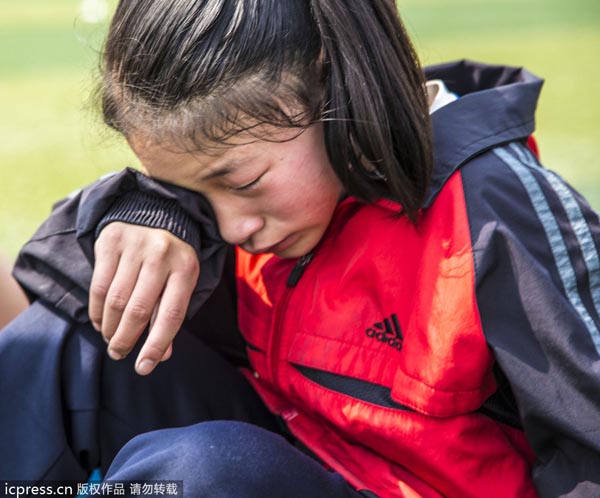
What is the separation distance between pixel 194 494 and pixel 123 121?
52 centimetres

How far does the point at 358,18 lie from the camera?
47.4 inches

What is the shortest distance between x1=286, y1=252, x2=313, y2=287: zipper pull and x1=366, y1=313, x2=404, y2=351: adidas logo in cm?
15

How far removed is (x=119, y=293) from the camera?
124 centimetres

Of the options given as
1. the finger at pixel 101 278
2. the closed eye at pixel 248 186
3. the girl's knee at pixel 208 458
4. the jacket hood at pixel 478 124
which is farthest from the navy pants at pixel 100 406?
the jacket hood at pixel 478 124

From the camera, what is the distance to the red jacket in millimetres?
1162

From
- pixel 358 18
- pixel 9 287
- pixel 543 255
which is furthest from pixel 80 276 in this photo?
pixel 543 255

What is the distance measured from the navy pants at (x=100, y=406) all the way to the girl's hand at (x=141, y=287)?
0.32 feet

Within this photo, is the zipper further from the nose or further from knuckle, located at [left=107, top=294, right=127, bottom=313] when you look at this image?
knuckle, located at [left=107, top=294, right=127, bottom=313]

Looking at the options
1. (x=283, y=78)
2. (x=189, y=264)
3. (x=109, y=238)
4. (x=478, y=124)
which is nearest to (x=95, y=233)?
(x=109, y=238)

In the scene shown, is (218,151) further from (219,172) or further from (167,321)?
(167,321)

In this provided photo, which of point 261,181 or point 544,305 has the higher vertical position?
point 261,181

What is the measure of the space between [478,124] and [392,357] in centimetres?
35

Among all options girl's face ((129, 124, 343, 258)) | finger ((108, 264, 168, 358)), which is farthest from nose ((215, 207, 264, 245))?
finger ((108, 264, 168, 358))

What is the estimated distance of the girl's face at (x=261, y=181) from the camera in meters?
1.19
